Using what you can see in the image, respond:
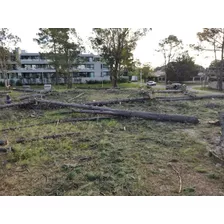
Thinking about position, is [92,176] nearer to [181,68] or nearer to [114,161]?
[114,161]

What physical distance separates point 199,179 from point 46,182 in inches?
98.3

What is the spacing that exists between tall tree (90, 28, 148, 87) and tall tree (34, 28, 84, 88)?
279 centimetres

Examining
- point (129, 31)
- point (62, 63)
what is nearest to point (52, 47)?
point (62, 63)

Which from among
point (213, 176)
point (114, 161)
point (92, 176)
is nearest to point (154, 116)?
point (114, 161)

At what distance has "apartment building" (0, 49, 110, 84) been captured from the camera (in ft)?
152

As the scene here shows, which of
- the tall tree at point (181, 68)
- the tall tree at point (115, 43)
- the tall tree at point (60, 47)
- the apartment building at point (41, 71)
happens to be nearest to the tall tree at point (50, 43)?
the tall tree at point (60, 47)

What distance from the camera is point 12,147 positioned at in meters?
4.89

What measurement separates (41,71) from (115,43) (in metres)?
26.4

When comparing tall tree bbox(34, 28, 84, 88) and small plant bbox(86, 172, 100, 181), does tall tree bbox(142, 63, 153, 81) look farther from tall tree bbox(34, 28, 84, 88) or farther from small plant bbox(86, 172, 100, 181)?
small plant bbox(86, 172, 100, 181)

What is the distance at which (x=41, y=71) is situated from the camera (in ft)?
158

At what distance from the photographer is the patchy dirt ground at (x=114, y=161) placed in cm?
315

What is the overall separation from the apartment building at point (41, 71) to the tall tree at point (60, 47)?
15066mm

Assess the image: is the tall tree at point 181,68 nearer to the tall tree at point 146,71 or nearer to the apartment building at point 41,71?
the tall tree at point 146,71
